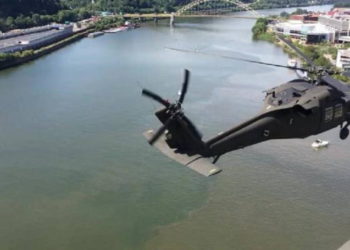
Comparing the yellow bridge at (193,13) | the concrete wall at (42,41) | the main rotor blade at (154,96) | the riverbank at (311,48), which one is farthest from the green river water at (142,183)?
the yellow bridge at (193,13)

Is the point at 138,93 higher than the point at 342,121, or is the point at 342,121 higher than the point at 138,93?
the point at 342,121

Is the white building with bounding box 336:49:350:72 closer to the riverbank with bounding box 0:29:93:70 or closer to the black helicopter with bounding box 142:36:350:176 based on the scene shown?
the riverbank with bounding box 0:29:93:70

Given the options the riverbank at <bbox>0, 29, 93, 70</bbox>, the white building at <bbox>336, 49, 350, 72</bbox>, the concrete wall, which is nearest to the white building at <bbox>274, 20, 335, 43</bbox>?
the white building at <bbox>336, 49, 350, 72</bbox>

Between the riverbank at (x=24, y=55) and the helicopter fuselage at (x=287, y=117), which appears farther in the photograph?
the riverbank at (x=24, y=55)

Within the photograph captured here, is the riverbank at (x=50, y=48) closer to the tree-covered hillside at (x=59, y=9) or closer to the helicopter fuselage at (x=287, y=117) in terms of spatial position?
the tree-covered hillside at (x=59, y=9)

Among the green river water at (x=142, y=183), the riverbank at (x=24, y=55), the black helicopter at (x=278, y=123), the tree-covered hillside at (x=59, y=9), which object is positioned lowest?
the green river water at (x=142, y=183)

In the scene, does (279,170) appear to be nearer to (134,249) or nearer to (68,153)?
(134,249)

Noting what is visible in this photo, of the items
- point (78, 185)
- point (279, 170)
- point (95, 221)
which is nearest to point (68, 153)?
point (78, 185)

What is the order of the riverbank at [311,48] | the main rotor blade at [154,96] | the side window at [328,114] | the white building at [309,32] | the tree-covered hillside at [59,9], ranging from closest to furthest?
the main rotor blade at [154,96]
the side window at [328,114]
the riverbank at [311,48]
the white building at [309,32]
the tree-covered hillside at [59,9]
